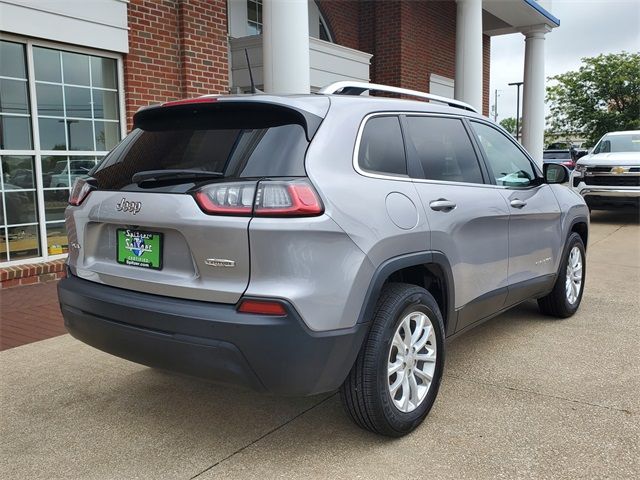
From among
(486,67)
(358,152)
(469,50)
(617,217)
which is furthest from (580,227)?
(486,67)

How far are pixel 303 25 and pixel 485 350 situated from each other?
13.0 feet

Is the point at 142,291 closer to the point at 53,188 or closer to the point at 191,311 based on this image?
the point at 191,311

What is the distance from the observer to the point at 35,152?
6.36 meters

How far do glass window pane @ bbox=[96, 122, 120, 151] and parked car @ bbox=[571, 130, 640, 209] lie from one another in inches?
372

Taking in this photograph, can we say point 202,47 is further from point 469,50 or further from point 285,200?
point 285,200

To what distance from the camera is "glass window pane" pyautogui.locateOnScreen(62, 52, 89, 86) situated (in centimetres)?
659

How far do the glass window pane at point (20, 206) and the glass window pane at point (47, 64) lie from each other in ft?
4.00

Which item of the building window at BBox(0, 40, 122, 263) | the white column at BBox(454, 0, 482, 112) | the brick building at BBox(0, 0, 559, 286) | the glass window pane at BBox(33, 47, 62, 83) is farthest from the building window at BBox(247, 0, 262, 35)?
the glass window pane at BBox(33, 47, 62, 83)

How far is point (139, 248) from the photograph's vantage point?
2.92 meters

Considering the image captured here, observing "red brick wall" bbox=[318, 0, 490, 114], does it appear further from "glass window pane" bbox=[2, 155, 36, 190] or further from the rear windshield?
the rear windshield

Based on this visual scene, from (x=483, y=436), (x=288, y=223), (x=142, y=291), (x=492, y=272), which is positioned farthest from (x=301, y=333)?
(x=492, y=272)

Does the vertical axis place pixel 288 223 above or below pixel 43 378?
above

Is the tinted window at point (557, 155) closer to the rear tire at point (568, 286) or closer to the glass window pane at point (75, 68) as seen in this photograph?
the rear tire at point (568, 286)

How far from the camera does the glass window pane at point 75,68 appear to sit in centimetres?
659
